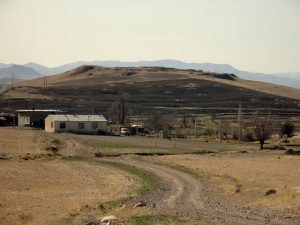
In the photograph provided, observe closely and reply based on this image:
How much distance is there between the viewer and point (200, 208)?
23.6 meters

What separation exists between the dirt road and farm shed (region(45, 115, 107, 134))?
54007mm

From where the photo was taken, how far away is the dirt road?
65.8 feet

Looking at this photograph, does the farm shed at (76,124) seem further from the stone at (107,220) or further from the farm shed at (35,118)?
the stone at (107,220)

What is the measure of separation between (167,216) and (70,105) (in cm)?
12159

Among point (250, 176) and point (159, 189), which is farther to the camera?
point (250, 176)

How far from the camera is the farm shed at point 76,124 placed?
88062 mm

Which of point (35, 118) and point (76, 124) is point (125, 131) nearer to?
point (76, 124)

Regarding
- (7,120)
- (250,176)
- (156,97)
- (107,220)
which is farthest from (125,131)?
(156,97)

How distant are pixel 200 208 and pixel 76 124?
218 ft

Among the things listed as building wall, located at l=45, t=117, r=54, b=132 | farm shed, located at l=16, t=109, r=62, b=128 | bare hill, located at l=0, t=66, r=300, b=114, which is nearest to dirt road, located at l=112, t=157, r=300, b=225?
building wall, located at l=45, t=117, r=54, b=132

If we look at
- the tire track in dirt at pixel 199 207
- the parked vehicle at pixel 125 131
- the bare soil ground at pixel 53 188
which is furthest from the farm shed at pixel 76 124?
the tire track in dirt at pixel 199 207

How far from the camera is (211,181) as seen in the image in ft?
115

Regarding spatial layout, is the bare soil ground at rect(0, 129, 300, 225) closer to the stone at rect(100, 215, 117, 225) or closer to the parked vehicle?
the stone at rect(100, 215, 117, 225)

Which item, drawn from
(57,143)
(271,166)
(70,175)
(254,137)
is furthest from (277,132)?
(70,175)
